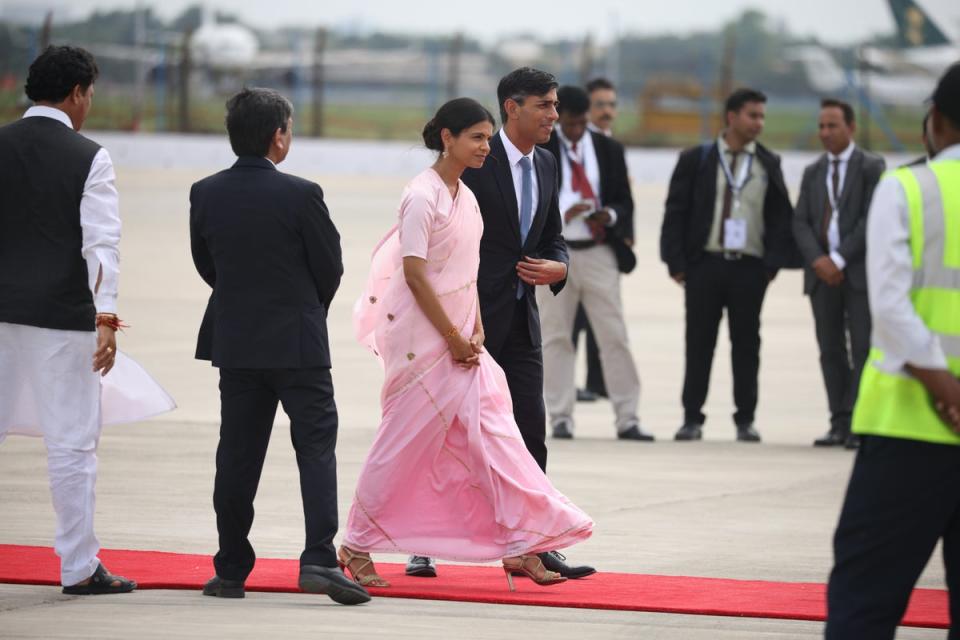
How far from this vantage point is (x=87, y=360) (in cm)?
565

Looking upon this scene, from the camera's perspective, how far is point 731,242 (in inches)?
400

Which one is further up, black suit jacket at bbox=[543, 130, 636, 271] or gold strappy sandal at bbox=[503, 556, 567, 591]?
black suit jacket at bbox=[543, 130, 636, 271]

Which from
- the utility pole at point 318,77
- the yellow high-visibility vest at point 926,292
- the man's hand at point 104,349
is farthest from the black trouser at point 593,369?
the utility pole at point 318,77

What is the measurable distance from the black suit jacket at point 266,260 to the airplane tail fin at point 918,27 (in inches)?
2147

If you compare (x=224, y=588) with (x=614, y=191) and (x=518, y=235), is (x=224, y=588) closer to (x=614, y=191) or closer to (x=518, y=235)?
(x=518, y=235)

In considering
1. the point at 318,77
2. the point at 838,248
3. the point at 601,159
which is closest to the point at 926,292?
the point at 838,248

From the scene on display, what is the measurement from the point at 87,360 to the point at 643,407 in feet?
21.0

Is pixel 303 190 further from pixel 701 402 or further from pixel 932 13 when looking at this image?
pixel 932 13

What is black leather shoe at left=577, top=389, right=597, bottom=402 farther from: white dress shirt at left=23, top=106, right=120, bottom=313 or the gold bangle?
white dress shirt at left=23, top=106, right=120, bottom=313

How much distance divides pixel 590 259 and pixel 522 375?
395 cm

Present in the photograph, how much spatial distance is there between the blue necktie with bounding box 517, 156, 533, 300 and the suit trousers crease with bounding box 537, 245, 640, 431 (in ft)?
12.2

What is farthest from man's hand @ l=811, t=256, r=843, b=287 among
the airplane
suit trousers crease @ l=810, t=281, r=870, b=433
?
the airplane

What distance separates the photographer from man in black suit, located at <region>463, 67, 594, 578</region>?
6.32m

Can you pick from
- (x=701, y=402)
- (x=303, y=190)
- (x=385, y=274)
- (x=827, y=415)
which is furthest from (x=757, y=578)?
(x=827, y=415)
